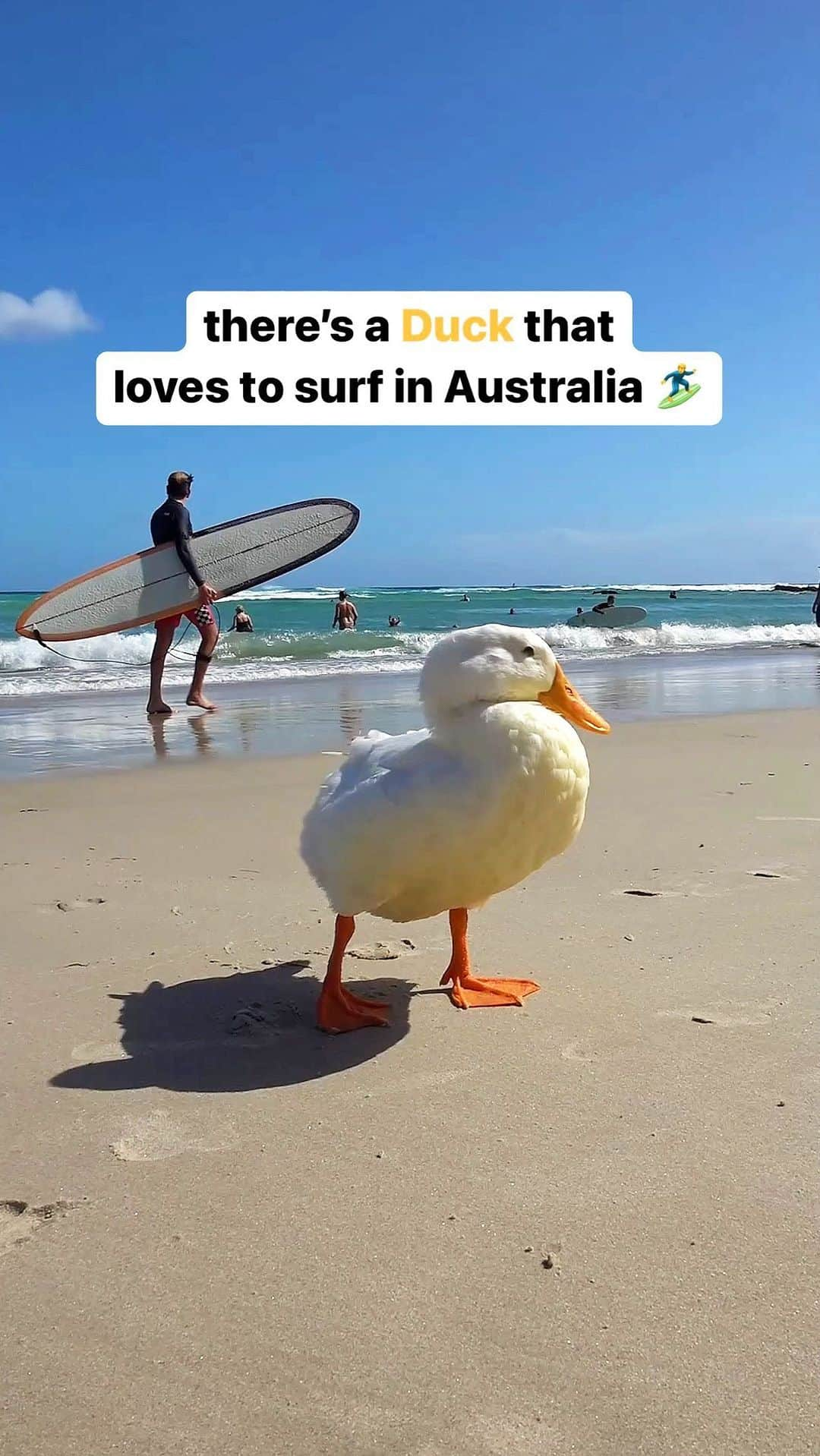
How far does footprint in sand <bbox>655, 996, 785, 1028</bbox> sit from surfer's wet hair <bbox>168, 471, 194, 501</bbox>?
8.55m

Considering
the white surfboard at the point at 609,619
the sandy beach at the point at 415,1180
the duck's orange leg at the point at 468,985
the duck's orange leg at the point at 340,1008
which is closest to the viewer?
the sandy beach at the point at 415,1180

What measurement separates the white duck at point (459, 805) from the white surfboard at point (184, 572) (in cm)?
847

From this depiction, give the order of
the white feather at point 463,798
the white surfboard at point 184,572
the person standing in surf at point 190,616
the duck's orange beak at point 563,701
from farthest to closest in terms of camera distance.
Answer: the white surfboard at point 184,572
the person standing in surf at point 190,616
the duck's orange beak at point 563,701
the white feather at point 463,798

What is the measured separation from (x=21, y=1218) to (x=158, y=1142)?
1.07 ft

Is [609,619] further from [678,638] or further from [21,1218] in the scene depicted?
[21,1218]

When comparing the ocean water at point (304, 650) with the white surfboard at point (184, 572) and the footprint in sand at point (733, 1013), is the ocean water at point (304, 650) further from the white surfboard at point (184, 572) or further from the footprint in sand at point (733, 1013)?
the footprint in sand at point (733, 1013)

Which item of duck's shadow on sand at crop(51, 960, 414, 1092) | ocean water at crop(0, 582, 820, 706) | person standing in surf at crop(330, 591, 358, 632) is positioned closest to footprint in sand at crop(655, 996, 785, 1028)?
duck's shadow on sand at crop(51, 960, 414, 1092)

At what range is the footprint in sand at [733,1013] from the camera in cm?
270

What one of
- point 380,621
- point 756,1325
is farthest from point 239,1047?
point 380,621

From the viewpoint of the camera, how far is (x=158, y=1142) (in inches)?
87.3

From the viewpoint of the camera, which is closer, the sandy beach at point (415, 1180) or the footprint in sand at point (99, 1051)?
the sandy beach at point (415, 1180)

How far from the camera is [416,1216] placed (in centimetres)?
193

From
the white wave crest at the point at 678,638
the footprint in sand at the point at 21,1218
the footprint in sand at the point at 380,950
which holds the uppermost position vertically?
the white wave crest at the point at 678,638

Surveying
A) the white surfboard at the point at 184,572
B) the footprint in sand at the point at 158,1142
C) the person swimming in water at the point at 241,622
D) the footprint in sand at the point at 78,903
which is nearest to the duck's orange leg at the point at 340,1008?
the footprint in sand at the point at 158,1142
